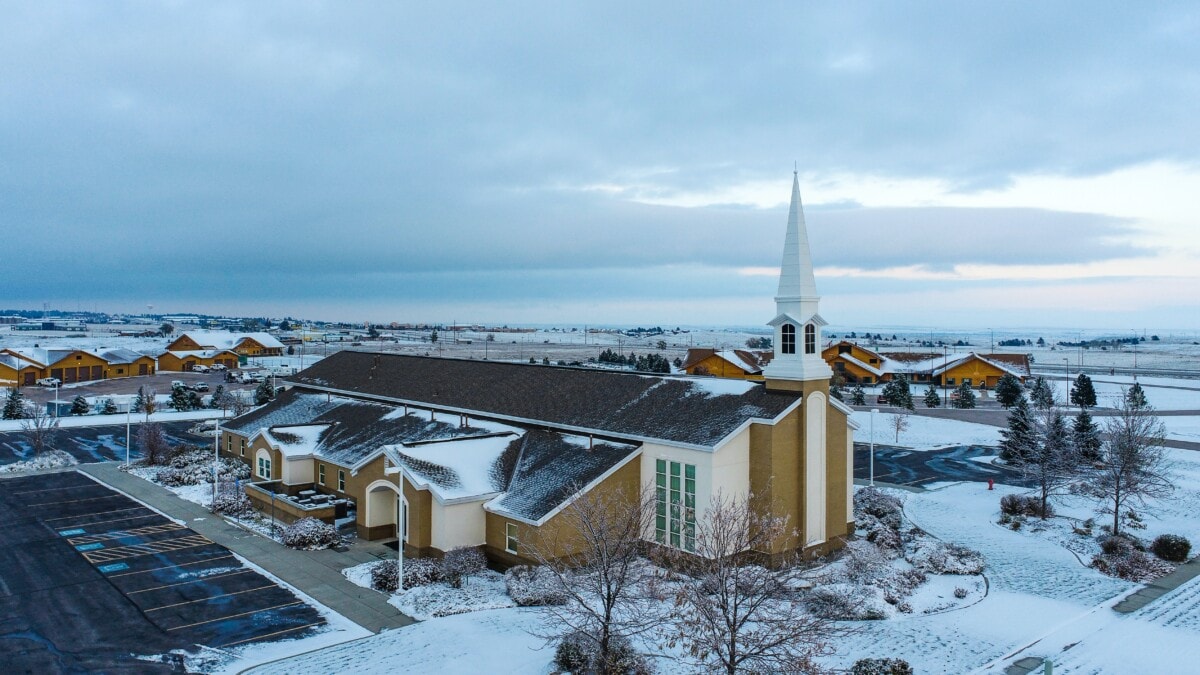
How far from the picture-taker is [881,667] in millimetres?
19156

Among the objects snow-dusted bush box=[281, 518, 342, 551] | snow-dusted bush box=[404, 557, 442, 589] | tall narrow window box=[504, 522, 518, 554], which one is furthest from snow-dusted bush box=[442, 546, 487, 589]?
snow-dusted bush box=[281, 518, 342, 551]

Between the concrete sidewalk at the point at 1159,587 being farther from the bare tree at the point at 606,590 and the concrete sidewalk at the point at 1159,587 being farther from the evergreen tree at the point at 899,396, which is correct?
the evergreen tree at the point at 899,396

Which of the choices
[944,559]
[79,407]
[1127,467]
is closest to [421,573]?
[944,559]

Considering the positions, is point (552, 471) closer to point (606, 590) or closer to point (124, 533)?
point (606, 590)

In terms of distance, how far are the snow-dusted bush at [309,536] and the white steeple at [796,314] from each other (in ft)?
61.4

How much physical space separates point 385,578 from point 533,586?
5208 millimetres

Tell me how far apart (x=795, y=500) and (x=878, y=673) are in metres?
10.9

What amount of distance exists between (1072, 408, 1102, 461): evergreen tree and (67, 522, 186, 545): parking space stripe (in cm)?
4465

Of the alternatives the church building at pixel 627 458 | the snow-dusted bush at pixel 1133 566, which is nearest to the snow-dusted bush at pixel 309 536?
the church building at pixel 627 458

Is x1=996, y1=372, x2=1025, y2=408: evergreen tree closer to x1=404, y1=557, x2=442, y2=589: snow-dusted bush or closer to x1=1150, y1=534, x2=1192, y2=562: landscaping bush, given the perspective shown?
x1=1150, y1=534, x2=1192, y2=562: landscaping bush

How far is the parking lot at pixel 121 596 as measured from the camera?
69.9ft

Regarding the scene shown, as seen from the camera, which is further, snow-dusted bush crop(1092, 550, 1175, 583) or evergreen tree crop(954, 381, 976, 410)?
evergreen tree crop(954, 381, 976, 410)

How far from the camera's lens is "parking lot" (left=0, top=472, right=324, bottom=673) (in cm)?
2130

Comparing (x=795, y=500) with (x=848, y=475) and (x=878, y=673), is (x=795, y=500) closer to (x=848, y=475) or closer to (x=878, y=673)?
(x=848, y=475)
